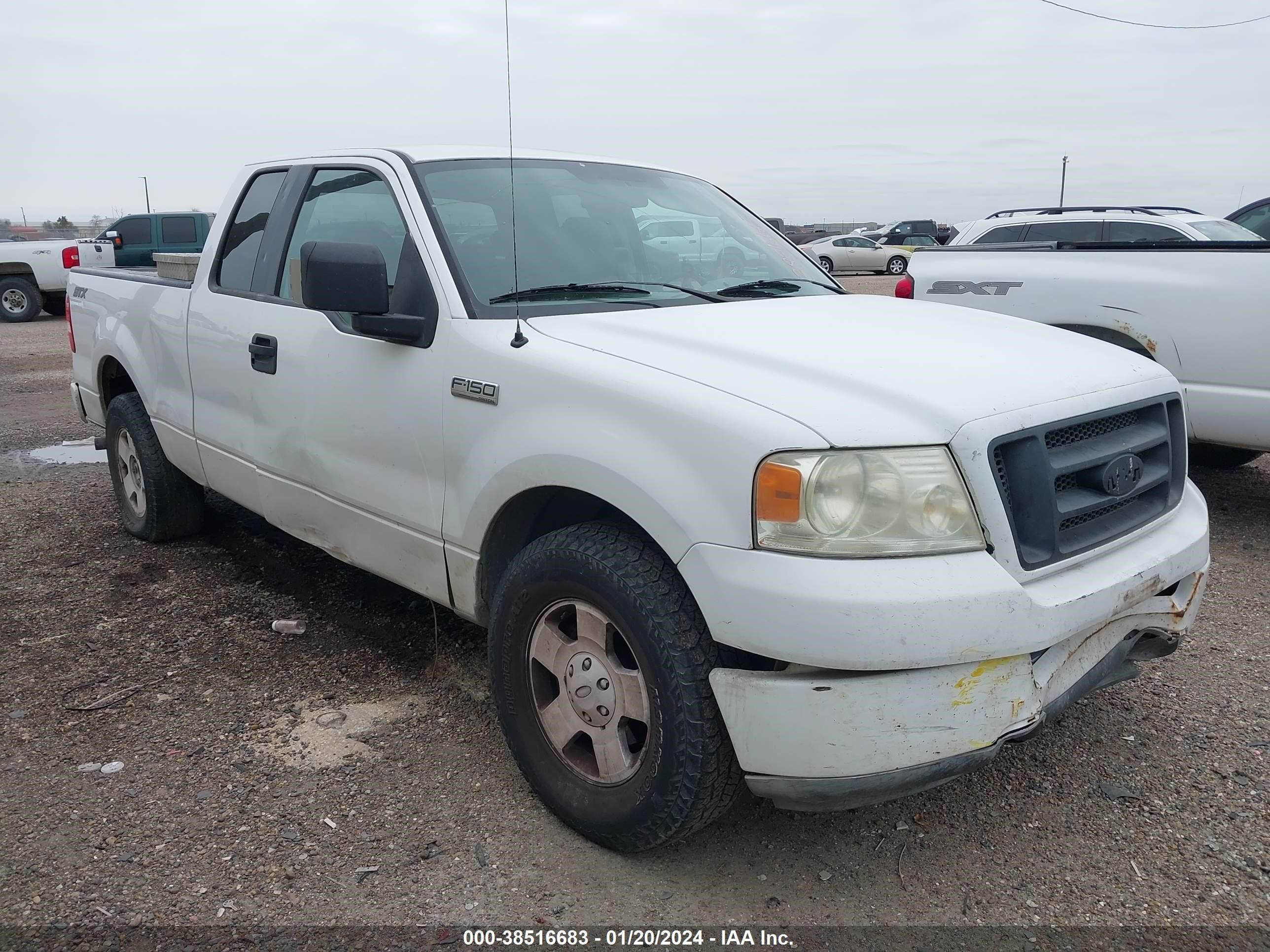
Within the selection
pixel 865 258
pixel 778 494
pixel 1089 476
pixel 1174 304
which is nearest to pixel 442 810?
pixel 778 494

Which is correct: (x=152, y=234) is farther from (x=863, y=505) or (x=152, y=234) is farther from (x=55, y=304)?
(x=863, y=505)

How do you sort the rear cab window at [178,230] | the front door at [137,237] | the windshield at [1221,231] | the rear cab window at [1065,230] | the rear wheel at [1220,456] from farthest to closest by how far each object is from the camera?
the rear cab window at [178,230] → the front door at [137,237] → the rear cab window at [1065,230] → the windshield at [1221,231] → the rear wheel at [1220,456]

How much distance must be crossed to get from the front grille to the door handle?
2560 mm

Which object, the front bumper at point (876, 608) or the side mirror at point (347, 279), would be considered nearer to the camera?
the front bumper at point (876, 608)

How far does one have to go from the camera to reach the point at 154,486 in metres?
5.01

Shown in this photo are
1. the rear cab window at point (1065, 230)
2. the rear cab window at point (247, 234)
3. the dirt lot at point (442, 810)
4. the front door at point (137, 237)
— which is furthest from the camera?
the front door at point (137, 237)

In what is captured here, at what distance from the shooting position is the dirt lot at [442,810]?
2.55 meters

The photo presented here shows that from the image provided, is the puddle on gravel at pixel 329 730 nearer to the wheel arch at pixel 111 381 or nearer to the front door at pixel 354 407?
the front door at pixel 354 407

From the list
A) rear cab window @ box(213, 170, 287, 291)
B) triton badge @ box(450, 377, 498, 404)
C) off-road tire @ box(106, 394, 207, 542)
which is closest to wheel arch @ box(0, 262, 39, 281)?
off-road tire @ box(106, 394, 207, 542)

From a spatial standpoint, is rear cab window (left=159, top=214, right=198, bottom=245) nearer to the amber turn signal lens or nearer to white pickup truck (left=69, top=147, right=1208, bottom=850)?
white pickup truck (left=69, top=147, right=1208, bottom=850)

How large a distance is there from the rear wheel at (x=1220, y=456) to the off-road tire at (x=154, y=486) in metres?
5.74

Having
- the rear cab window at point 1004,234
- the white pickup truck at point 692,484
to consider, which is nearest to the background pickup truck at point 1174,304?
the white pickup truck at point 692,484

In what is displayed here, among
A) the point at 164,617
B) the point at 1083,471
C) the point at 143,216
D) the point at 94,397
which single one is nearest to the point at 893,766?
the point at 1083,471

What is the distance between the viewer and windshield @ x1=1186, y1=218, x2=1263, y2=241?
9.34m
